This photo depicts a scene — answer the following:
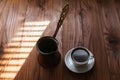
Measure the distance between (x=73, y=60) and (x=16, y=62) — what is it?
0.97 ft

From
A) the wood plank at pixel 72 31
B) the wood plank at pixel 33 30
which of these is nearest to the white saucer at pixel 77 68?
the wood plank at pixel 72 31

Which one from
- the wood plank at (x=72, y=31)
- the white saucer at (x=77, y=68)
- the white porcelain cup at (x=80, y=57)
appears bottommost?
the white saucer at (x=77, y=68)

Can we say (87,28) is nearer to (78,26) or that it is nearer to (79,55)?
(78,26)

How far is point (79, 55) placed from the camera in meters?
0.96

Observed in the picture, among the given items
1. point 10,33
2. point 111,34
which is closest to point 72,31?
point 111,34

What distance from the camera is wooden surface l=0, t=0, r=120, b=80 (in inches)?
40.3

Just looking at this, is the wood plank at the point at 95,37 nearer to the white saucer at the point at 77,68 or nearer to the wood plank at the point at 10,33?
the white saucer at the point at 77,68

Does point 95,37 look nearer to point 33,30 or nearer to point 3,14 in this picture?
point 33,30

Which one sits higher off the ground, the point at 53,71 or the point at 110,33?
the point at 110,33

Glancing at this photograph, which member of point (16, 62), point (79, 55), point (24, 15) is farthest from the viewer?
point (24, 15)

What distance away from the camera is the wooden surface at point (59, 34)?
102cm

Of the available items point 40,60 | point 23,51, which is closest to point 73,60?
point 40,60

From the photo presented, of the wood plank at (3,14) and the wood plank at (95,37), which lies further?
the wood plank at (3,14)

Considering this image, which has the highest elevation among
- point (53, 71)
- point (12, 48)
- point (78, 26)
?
point (78, 26)
